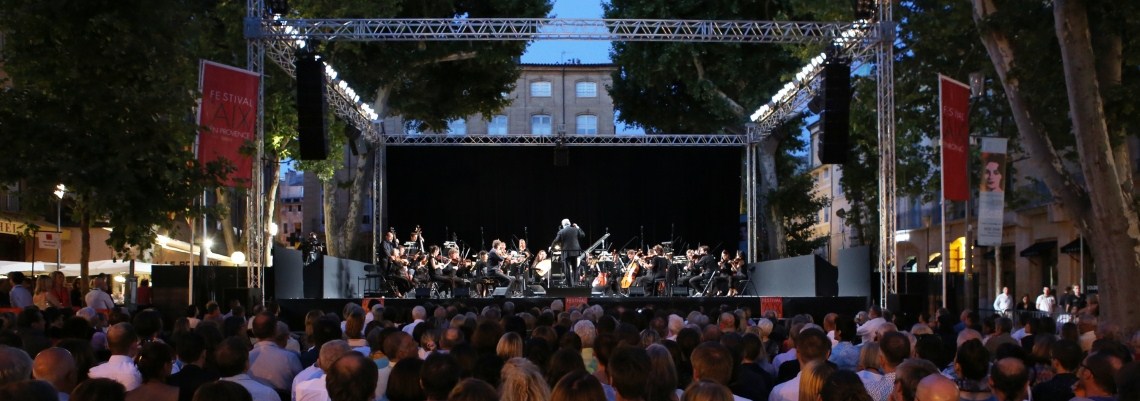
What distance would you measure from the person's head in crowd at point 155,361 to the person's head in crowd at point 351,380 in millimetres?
1340

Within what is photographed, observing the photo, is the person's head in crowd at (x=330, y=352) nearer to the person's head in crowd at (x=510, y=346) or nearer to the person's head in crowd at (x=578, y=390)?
the person's head in crowd at (x=510, y=346)

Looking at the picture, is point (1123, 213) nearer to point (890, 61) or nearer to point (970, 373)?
point (890, 61)

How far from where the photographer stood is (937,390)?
15.3ft

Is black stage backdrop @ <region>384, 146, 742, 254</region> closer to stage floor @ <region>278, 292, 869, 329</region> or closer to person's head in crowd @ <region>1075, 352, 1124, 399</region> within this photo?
stage floor @ <region>278, 292, 869, 329</region>

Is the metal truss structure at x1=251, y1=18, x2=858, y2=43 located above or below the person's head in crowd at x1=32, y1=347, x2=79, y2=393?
above

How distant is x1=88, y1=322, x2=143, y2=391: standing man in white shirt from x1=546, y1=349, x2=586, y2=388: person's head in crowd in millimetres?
2379

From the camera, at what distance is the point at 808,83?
75.1 ft

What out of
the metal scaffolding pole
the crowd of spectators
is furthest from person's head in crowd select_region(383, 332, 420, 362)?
the metal scaffolding pole

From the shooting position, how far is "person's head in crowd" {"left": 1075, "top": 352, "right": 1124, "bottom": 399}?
6117 millimetres

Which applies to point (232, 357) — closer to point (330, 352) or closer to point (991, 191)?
point (330, 352)

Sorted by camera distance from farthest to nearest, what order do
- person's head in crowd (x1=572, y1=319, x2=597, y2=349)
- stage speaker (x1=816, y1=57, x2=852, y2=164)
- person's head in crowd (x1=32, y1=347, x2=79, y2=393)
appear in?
stage speaker (x1=816, y1=57, x2=852, y2=164) < person's head in crowd (x1=572, y1=319, x2=597, y2=349) < person's head in crowd (x1=32, y1=347, x2=79, y2=393)

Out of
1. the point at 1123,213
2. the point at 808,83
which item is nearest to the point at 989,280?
the point at 808,83

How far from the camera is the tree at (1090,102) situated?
14914 millimetres

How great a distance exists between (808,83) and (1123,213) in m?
8.41
